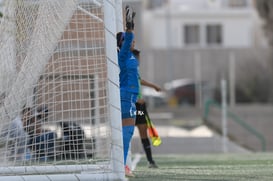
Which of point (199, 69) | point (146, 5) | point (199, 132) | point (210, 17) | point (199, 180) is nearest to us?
point (199, 180)

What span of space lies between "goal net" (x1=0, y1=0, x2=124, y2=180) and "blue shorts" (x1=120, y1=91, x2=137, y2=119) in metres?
0.21

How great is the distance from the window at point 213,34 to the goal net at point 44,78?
156ft

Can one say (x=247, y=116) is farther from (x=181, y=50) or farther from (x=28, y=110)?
(x=28, y=110)

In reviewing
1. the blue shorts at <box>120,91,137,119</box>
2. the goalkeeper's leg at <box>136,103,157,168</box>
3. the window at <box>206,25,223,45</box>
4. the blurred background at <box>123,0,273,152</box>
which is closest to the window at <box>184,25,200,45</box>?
the blurred background at <box>123,0,273,152</box>

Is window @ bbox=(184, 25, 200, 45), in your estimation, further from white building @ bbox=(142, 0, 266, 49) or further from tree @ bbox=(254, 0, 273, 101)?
tree @ bbox=(254, 0, 273, 101)

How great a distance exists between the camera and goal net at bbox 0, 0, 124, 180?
423 inches

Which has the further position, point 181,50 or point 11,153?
point 181,50

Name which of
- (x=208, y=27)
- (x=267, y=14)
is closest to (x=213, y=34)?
(x=208, y=27)

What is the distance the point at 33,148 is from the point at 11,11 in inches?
71.7

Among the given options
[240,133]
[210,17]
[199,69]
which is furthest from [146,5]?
[240,133]

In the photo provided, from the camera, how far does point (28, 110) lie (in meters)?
11.5

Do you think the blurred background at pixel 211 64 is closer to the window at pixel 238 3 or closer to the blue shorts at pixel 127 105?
the window at pixel 238 3

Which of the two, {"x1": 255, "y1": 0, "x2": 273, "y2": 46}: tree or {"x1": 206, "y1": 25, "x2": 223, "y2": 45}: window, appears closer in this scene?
{"x1": 255, "y1": 0, "x2": 273, "y2": 46}: tree

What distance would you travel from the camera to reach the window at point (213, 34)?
59.6m
